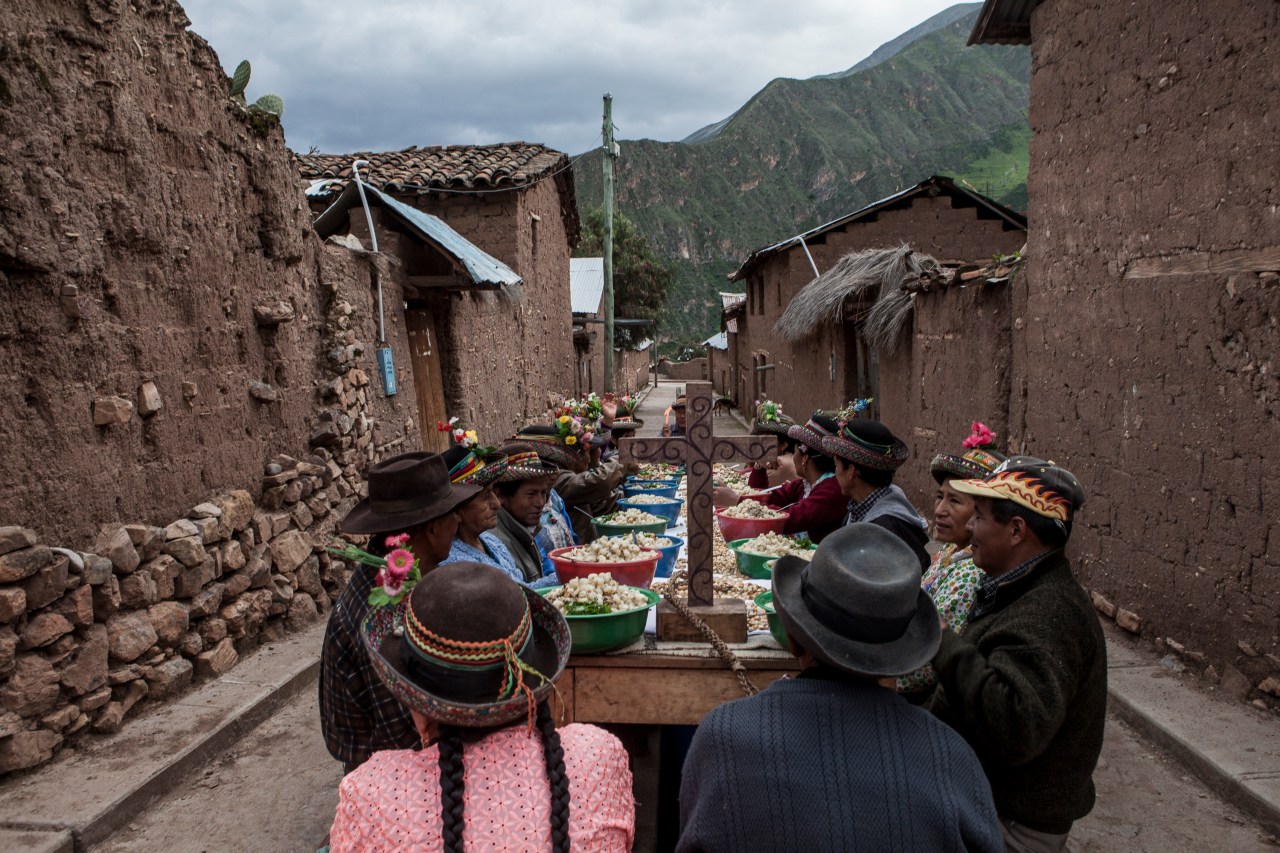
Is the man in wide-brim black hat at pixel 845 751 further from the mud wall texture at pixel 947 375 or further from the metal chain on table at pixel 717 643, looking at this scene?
the mud wall texture at pixel 947 375

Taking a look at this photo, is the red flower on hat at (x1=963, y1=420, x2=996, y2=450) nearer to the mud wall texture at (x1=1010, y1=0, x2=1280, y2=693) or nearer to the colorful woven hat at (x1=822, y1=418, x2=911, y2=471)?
the colorful woven hat at (x1=822, y1=418, x2=911, y2=471)

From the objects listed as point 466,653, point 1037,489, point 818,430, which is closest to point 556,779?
point 466,653

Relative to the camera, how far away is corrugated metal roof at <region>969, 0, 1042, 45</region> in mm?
8422

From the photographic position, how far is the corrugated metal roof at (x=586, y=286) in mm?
32562

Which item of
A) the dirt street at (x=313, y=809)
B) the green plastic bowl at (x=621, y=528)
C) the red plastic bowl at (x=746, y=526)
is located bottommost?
the dirt street at (x=313, y=809)

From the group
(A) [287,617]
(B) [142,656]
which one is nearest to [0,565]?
(B) [142,656]

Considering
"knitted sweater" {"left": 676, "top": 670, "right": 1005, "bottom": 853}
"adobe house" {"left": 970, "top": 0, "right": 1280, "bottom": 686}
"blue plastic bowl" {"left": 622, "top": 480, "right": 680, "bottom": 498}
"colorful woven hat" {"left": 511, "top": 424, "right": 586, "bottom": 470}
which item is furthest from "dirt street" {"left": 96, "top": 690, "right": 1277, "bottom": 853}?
"blue plastic bowl" {"left": 622, "top": 480, "right": 680, "bottom": 498}

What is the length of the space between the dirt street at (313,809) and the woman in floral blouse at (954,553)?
1.81 meters

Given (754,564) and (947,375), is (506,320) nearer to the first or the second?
(947,375)

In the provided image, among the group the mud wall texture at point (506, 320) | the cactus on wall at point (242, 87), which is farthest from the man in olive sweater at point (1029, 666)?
the mud wall texture at point (506, 320)

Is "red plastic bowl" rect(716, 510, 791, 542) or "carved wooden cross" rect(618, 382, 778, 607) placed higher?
"carved wooden cross" rect(618, 382, 778, 607)

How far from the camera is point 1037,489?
2.87 metres

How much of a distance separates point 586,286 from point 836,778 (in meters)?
33.4

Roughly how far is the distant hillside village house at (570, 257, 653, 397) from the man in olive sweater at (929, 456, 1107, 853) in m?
22.9
